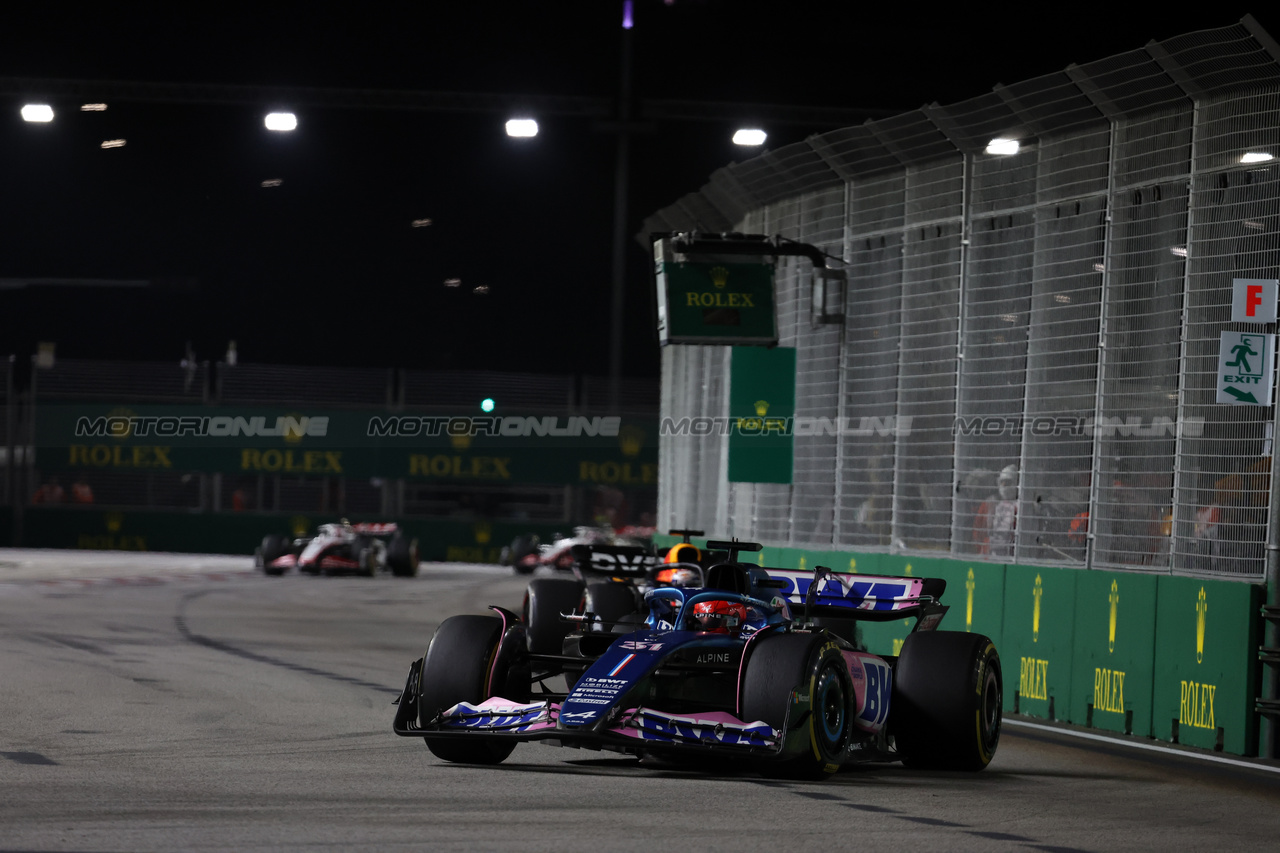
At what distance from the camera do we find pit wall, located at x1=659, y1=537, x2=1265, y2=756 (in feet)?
33.3

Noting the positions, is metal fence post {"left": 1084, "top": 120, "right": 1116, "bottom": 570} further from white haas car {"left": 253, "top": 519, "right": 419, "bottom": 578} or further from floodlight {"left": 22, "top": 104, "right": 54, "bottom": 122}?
white haas car {"left": 253, "top": 519, "right": 419, "bottom": 578}

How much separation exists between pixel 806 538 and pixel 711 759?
7086 millimetres

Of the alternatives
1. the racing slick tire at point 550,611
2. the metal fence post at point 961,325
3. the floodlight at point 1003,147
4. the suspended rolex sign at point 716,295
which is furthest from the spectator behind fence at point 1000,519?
the suspended rolex sign at point 716,295

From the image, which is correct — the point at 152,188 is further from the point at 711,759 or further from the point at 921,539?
the point at 711,759

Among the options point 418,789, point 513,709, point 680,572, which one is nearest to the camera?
point 418,789

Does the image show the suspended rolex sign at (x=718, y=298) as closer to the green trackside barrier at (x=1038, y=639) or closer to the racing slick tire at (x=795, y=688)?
the green trackside barrier at (x=1038, y=639)

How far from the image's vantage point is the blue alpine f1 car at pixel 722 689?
7.72 meters

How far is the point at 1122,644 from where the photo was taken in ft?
36.5

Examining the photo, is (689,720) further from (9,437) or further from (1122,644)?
(9,437)

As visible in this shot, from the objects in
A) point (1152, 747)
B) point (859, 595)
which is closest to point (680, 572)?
point (859, 595)

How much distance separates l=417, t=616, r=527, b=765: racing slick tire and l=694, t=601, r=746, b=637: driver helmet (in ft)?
3.36

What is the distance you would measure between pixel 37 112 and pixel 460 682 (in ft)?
53.4

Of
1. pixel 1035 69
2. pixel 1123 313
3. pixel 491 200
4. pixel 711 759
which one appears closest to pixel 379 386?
pixel 491 200

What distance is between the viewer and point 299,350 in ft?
160
